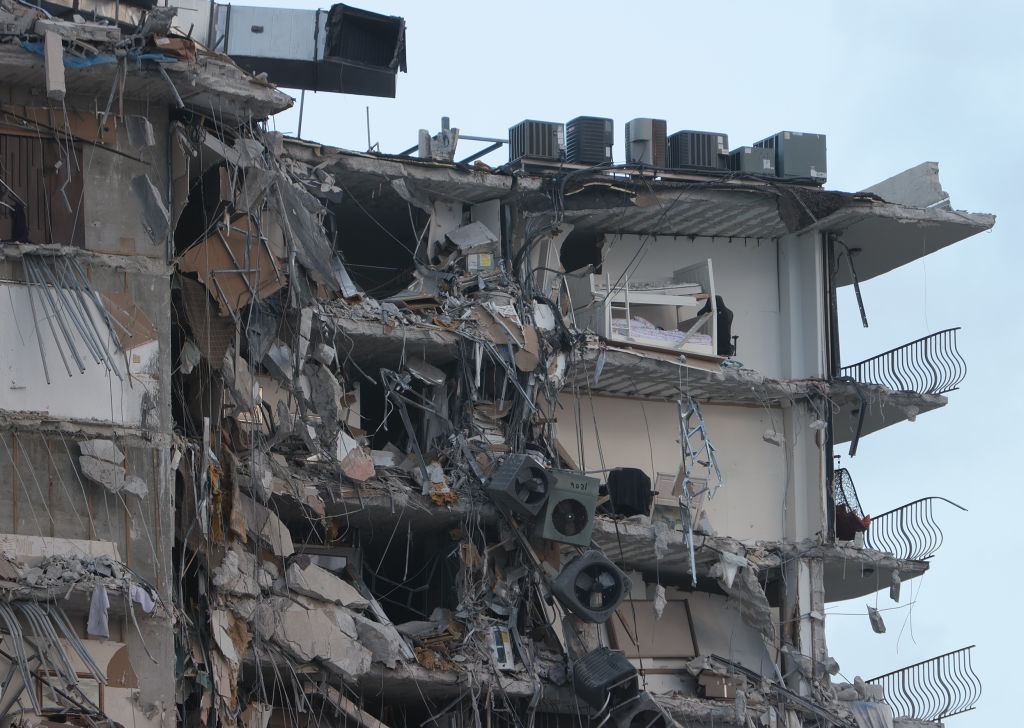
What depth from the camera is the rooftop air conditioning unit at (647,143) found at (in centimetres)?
3103

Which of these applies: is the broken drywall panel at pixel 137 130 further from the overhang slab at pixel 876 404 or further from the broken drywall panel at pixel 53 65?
the overhang slab at pixel 876 404

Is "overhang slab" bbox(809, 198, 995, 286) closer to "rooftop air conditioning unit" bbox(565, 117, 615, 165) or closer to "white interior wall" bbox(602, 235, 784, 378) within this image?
"white interior wall" bbox(602, 235, 784, 378)

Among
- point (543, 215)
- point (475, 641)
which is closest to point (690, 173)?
point (543, 215)

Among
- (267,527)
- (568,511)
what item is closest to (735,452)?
(568,511)

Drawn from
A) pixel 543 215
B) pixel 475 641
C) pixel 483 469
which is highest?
pixel 543 215

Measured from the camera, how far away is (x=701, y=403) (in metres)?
30.5

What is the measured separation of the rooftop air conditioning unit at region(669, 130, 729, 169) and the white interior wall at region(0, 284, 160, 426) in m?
13.2

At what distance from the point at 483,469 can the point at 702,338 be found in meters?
4.84

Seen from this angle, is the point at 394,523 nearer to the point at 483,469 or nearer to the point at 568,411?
the point at 483,469

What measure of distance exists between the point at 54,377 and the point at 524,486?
8295 millimetres

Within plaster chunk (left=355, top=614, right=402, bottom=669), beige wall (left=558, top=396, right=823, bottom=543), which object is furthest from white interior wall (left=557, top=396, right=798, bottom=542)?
plaster chunk (left=355, top=614, right=402, bottom=669)

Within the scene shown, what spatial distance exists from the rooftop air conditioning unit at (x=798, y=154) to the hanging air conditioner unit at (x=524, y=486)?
7.78 metres

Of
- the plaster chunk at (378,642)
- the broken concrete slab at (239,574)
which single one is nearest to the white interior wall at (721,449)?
the plaster chunk at (378,642)

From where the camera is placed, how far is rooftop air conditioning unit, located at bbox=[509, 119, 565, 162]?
99.9 ft
